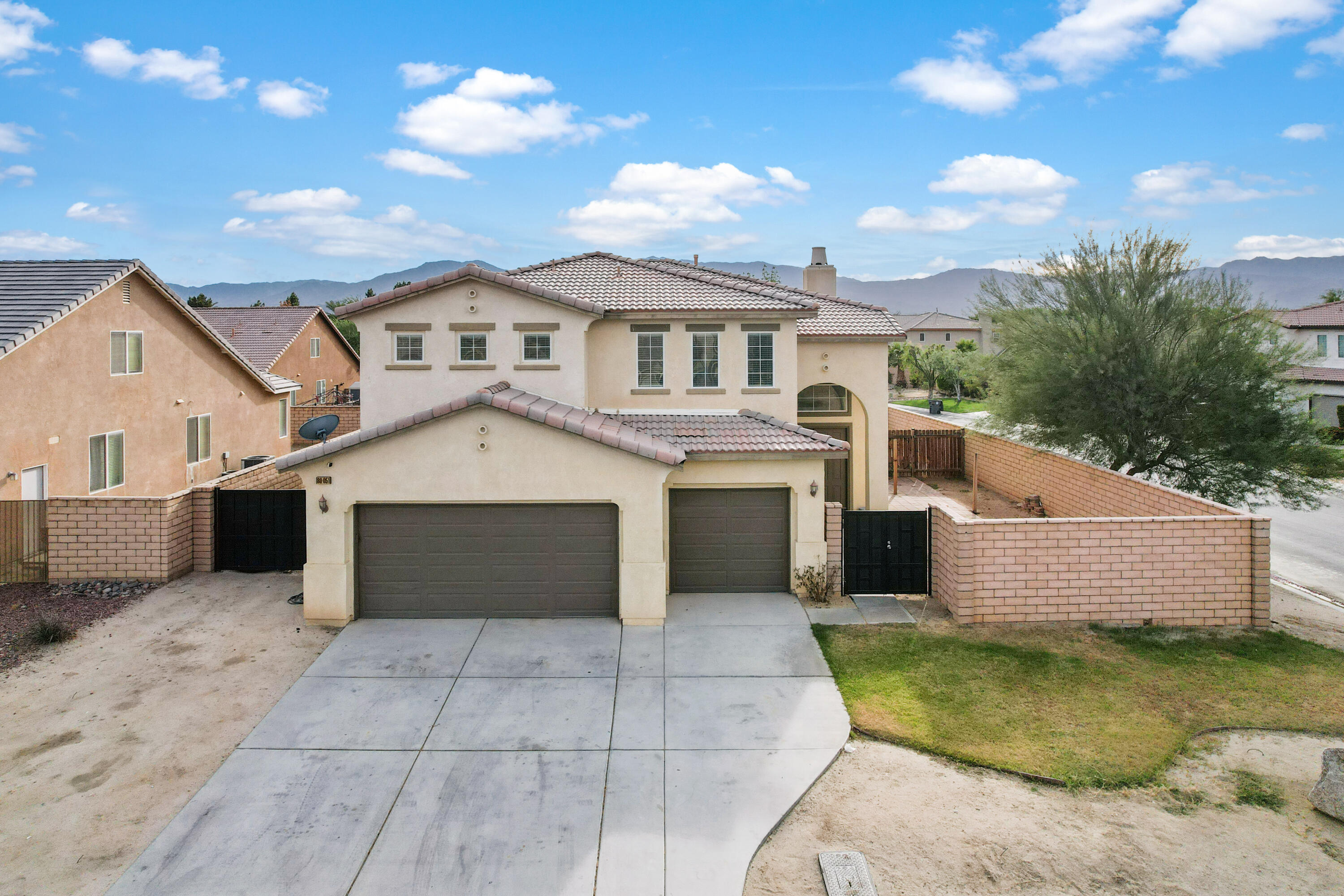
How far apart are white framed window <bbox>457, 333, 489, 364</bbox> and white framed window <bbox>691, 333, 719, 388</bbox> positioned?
4469 millimetres

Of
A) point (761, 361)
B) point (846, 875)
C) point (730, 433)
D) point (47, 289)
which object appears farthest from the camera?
point (47, 289)

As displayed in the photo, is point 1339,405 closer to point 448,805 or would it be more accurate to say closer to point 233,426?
point 448,805

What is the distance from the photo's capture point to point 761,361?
56.2ft

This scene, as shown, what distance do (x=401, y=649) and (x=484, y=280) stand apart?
25.0ft

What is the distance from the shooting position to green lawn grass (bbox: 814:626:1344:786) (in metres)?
8.83

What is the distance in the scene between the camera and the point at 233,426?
26375 millimetres

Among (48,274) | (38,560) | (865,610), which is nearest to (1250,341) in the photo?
(865,610)

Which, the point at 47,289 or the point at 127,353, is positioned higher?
the point at 47,289

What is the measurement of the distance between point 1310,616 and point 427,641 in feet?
49.3

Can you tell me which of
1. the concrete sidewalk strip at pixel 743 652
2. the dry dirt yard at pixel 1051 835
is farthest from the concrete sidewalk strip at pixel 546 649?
the dry dirt yard at pixel 1051 835

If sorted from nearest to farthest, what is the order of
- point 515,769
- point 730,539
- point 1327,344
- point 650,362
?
point 515,769, point 730,539, point 650,362, point 1327,344

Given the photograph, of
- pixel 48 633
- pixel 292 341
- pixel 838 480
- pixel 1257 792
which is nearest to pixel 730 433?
pixel 838 480

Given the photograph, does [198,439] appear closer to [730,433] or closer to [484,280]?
[484,280]

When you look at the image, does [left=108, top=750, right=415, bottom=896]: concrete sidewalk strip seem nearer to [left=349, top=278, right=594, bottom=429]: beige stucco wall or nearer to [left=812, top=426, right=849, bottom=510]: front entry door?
[left=349, top=278, right=594, bottom=429]: beige stucco wall
